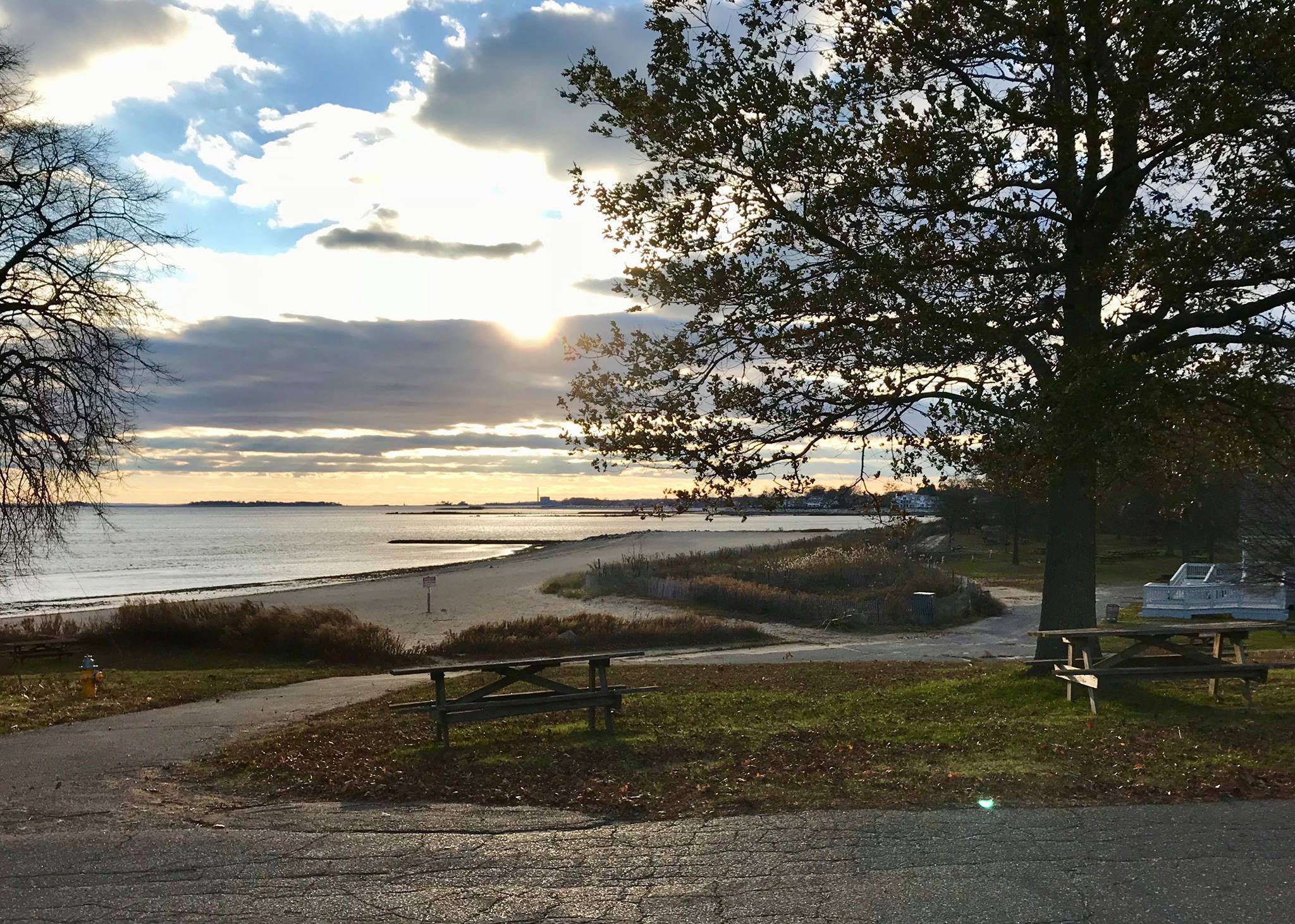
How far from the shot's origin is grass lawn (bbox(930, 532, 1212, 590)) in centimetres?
5125

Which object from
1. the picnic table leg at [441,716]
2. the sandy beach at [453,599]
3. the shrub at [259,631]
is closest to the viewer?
the picnic table leg at [441,716]

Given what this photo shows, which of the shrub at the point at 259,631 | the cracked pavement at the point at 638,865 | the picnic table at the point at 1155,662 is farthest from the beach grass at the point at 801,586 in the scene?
the cracked pavement at the point at 638,865

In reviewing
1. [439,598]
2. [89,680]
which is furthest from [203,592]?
[89,680]

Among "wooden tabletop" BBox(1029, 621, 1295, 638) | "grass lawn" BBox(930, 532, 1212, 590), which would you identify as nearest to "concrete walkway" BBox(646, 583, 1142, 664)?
"wooden tabletop" BBox(1029, 621, 1295, 638)

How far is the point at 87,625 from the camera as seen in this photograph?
96.0 ft

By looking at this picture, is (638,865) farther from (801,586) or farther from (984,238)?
(801,586)

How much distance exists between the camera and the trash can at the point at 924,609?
33219mm

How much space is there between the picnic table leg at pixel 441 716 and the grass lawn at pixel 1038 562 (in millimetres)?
41427

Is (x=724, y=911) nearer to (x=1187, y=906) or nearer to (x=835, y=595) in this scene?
(x=1187, y=906)

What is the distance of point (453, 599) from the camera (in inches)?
1766

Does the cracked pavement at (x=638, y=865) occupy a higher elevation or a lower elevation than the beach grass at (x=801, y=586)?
higher

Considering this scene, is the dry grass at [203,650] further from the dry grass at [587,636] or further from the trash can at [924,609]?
the trash can at [924,609]

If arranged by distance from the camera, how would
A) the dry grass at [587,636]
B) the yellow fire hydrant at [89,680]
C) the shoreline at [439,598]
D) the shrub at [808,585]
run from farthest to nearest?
the shoreline at [439,598] < the shrub at [808,585] < the dry grass at [587,636] < the yellow fire hydrant at [89,680]

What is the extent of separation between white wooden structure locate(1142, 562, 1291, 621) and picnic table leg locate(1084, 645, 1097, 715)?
20.1 meters
